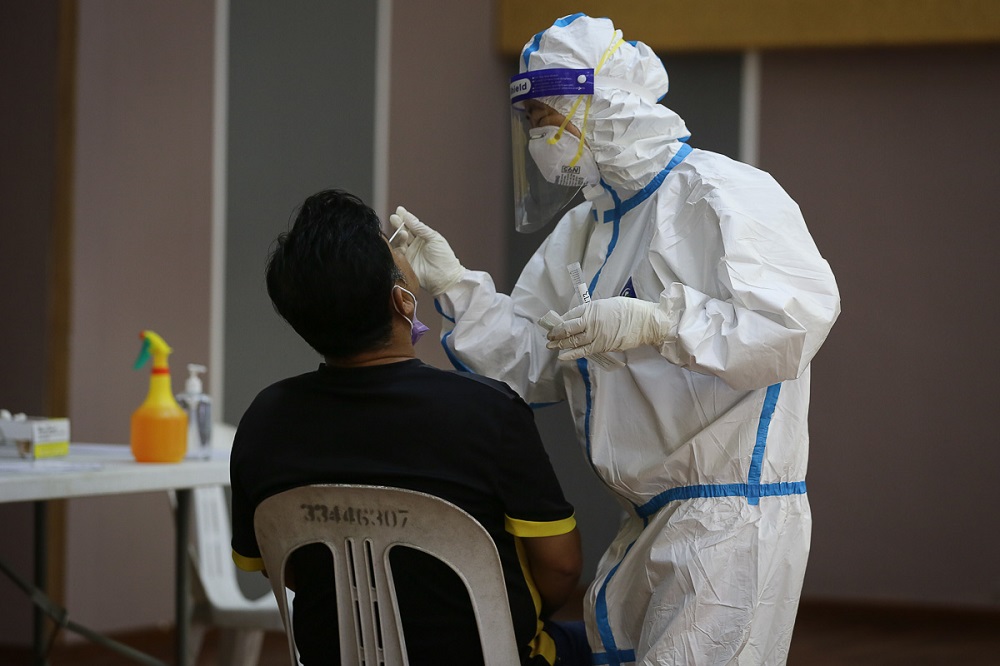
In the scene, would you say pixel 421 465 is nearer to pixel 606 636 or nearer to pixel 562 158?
pixel 606 636

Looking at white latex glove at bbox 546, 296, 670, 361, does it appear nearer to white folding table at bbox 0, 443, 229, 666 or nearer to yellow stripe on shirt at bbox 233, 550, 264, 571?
yellow stripe on shirt at bbox 233, 550, 264, 571

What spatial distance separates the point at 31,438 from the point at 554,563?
1.22 meters

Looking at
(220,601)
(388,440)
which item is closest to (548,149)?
(388,440)

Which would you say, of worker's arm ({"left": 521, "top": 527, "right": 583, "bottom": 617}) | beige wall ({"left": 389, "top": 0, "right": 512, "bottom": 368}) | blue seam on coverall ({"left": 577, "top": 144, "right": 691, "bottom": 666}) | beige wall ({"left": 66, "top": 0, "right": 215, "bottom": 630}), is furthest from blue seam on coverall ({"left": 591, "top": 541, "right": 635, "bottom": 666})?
beige wall ({"left": 389, "top": 0, "right": 512, "bottom": 368})

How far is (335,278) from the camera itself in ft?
4.74

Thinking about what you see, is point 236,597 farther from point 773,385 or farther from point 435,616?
point 773,385

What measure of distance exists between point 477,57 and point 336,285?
11.2ft

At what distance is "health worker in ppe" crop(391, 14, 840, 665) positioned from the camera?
1.57m

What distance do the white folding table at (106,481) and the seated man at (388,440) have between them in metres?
0.63

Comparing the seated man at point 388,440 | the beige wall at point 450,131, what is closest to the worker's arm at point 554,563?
the seated man at point 388,440

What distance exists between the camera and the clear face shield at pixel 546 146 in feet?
5.95

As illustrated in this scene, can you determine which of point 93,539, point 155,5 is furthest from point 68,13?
point 93,539

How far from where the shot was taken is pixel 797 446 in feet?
5.56

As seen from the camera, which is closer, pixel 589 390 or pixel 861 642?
pixel 589 390
